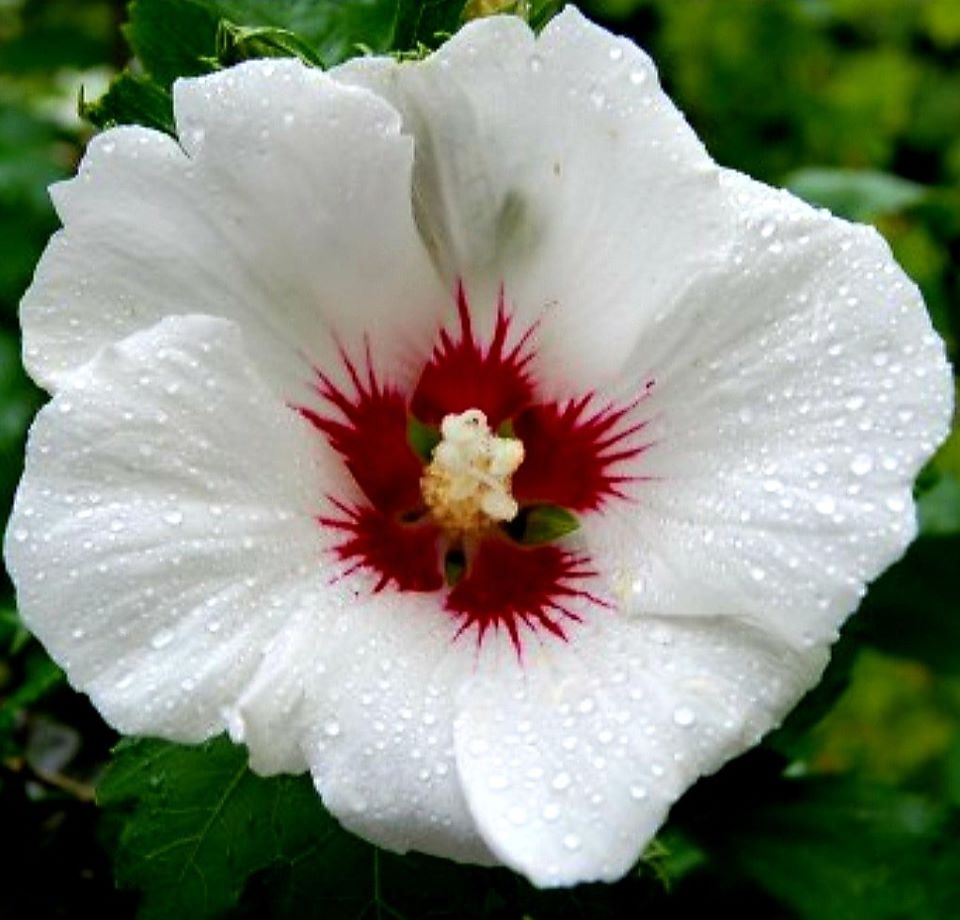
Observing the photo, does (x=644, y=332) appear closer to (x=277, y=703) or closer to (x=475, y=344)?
(x=475, y=344)

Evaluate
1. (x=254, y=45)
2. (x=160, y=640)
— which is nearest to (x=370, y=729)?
(x=160, y=640)

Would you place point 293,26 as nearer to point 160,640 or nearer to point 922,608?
point 160,640

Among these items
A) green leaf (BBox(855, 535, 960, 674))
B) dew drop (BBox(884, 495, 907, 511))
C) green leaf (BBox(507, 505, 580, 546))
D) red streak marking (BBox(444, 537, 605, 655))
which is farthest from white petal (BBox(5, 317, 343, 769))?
green leaf (BBox(855, 535, 960, 674))

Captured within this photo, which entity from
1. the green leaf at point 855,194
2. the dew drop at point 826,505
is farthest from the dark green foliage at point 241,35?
the green leaf at point 855,194

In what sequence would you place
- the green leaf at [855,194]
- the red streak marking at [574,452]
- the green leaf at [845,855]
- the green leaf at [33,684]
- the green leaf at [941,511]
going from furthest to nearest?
the green leaf at [855,194], the green leaf at [941,511], the green leaf at [845,855], the green leaf at [33,684], the red streak marking at [574,452]

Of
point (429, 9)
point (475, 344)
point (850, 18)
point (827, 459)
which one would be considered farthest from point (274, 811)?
point (850, 18)

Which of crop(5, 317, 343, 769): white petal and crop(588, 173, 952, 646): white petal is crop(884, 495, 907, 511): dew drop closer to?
crop(588, 173, 952, 646): white petal

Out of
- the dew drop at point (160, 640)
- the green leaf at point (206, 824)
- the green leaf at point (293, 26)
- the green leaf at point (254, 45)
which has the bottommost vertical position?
the green leaf at point (206, 824)

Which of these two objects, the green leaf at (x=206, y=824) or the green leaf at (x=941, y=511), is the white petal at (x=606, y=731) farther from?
the green leaf at (x=941, y=511)
